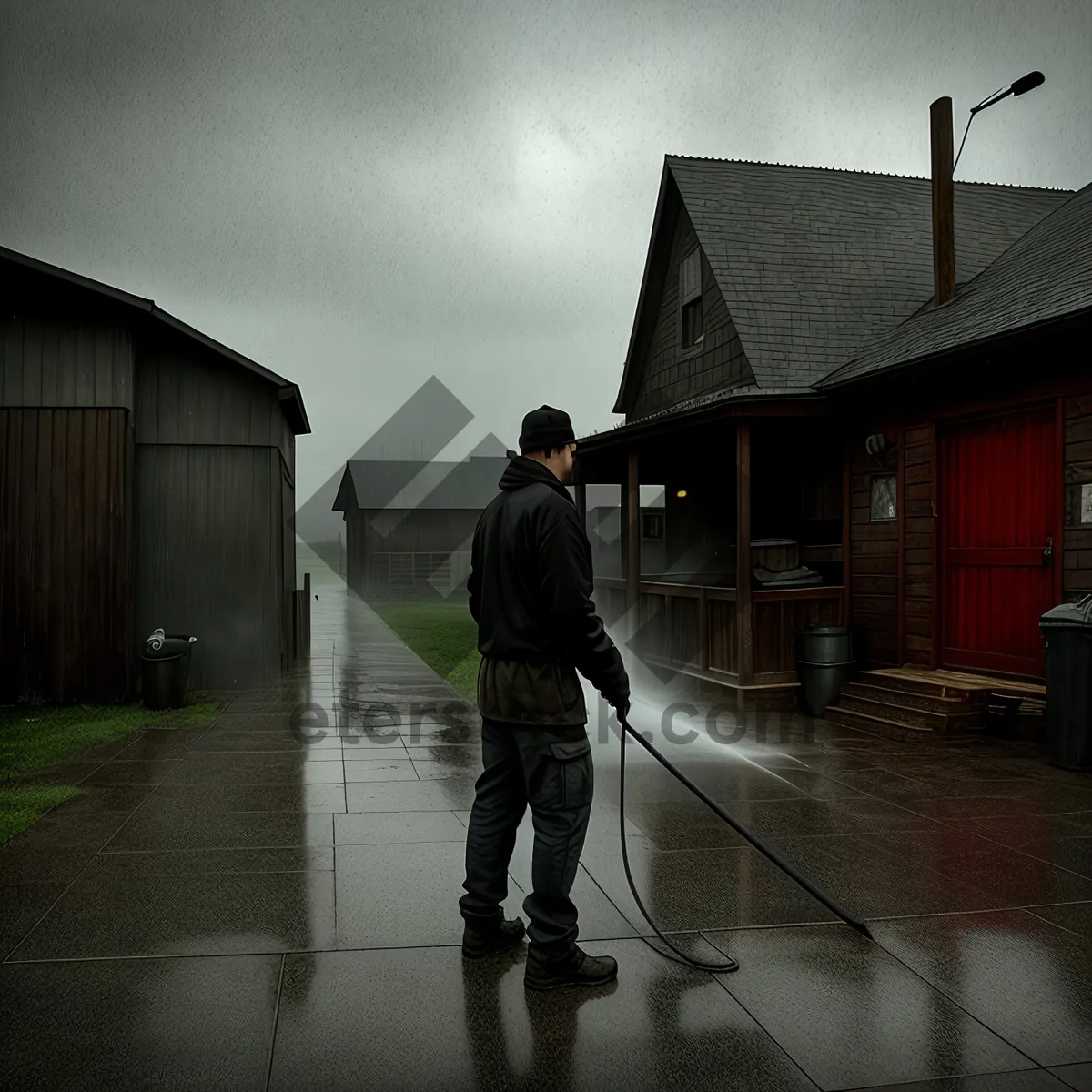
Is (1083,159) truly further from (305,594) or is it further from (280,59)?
(305,594)

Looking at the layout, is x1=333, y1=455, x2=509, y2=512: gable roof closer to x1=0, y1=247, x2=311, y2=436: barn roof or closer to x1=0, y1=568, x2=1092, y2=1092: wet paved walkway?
x1=0, y1=247, x2=311, y2=436: barn roof

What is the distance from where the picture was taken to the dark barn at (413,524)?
4412 centimetres

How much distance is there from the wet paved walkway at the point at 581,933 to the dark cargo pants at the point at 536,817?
0.25 metres

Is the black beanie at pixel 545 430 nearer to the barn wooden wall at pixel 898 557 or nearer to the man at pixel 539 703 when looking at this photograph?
the man at pixel 539 703

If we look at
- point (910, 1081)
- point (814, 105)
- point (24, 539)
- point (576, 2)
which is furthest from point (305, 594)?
point (910, 1081)

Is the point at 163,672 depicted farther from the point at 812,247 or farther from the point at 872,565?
the point at 812,247

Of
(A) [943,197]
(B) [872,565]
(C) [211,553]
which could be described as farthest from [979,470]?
(C) [211,553]

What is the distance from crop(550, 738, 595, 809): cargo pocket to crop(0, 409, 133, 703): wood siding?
28.0 feet

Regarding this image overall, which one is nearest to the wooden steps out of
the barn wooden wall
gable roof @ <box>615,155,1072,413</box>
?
the barn wooden wall

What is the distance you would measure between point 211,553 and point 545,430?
30.3 feet

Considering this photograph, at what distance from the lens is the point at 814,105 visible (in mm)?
19609

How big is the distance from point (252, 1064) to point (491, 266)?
58183 mm

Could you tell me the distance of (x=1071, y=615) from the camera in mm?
7539

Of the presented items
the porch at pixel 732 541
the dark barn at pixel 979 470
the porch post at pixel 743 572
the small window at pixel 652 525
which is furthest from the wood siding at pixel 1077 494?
the small window at pixel 652 525
